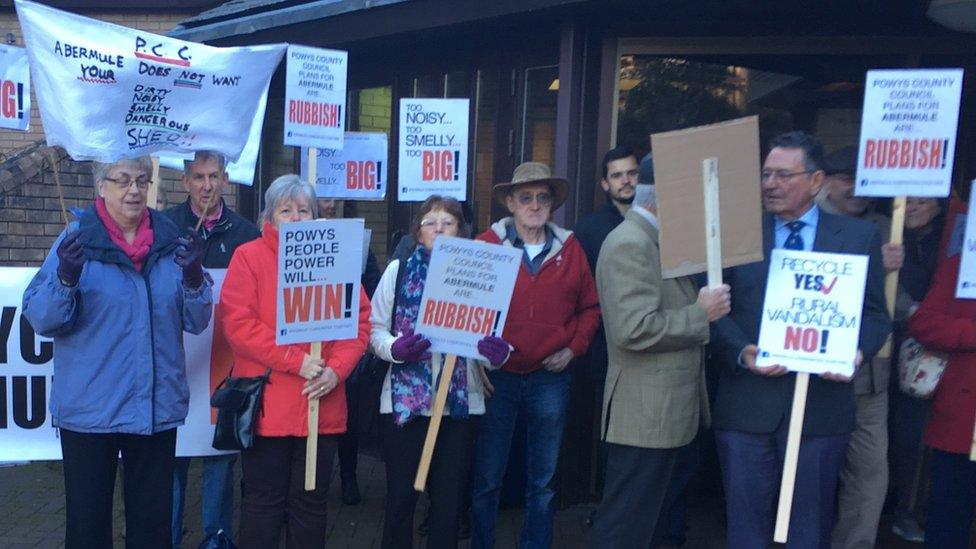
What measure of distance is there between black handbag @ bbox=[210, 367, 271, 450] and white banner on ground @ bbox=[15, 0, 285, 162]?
110 centimetres

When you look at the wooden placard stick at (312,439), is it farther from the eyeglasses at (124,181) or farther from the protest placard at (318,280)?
the eyeglasses at (124,181)

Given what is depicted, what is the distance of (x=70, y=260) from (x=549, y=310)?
210 centimetres

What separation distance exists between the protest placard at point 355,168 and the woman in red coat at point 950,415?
3174mm

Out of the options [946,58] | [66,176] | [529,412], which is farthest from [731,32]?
[66,176]

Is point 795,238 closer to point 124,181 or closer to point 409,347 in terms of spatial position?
point 409,347

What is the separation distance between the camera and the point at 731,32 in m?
5.41

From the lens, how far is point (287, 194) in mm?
4062

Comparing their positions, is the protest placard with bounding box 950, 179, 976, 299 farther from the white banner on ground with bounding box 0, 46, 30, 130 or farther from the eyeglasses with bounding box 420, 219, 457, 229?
the white banner on ground with bounding box 0, 46, 30, 130

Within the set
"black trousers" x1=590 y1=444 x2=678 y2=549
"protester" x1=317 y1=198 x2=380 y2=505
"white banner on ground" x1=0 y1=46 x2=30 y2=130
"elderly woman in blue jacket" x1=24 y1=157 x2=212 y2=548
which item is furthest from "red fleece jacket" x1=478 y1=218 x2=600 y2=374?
"white banner on ground" x1=0 y1=46 x2=30 y2=130

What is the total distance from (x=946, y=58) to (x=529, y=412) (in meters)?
3.22

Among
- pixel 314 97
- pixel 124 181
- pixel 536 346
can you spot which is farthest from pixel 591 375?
pixel 124 181

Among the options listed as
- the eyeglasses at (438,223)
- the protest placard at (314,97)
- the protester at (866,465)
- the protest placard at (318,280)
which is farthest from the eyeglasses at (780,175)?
the protest placard at (314,97)

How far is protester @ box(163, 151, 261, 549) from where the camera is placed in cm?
474

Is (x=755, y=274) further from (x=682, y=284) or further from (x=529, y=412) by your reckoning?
(x=529, y=412)
